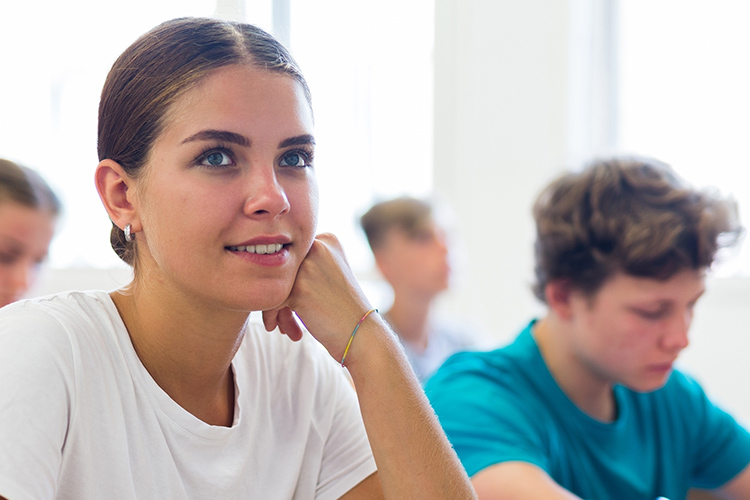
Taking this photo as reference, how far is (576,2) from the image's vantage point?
3.97 meters

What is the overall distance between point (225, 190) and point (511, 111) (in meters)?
3.19

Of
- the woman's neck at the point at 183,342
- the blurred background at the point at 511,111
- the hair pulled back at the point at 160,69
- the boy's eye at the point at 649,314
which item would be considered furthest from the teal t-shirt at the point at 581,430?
the blurred background at the point at 511,111

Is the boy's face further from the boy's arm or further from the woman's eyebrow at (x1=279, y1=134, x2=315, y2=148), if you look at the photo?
the woman's eyebrow at (x1=279, y1=134, x2=315, y2=148)

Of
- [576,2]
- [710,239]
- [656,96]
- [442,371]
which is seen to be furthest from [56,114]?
[710,239]

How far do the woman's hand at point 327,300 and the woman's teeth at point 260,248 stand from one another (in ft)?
0.36

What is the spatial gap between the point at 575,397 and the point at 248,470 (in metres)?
0.72

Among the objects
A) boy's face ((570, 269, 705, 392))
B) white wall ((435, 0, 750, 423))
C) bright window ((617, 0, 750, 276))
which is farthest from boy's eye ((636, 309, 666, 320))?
bright window ((617, 0, 750, 276))

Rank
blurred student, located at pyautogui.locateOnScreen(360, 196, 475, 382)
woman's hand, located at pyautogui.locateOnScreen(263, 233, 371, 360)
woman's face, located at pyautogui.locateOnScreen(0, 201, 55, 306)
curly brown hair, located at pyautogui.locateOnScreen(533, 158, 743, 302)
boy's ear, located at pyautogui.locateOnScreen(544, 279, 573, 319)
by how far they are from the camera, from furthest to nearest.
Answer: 1. blurred student, located at pyautogui.locateOnScreen(360, 196, 475, 382)
2. woman's face, located at pyautogui.locateOnScreen(0, 201, 55, 306)
3. boy's ear, located at pyautogui.locateOnScreen(544, 279, 573, 319)
4. curly brown hair, located at pyautogui.locateOnScreen(533, 158, 743, 302)
5. woman's hand, located at pyautogui.locateOnScreen(263, 233, 371, 360)

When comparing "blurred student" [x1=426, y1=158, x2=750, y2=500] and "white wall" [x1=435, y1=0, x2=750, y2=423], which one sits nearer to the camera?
"blurred student" [x1=426, y1=158, x2=750, y2=500]

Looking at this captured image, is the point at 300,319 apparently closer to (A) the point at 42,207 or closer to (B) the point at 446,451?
(B) the point at 446,451

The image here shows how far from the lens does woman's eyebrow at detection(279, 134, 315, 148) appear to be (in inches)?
39.6

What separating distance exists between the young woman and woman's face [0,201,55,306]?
708 millimetres

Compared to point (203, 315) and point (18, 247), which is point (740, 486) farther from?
point (18, 247)

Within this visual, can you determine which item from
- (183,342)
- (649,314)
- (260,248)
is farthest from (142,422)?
(649,314)
